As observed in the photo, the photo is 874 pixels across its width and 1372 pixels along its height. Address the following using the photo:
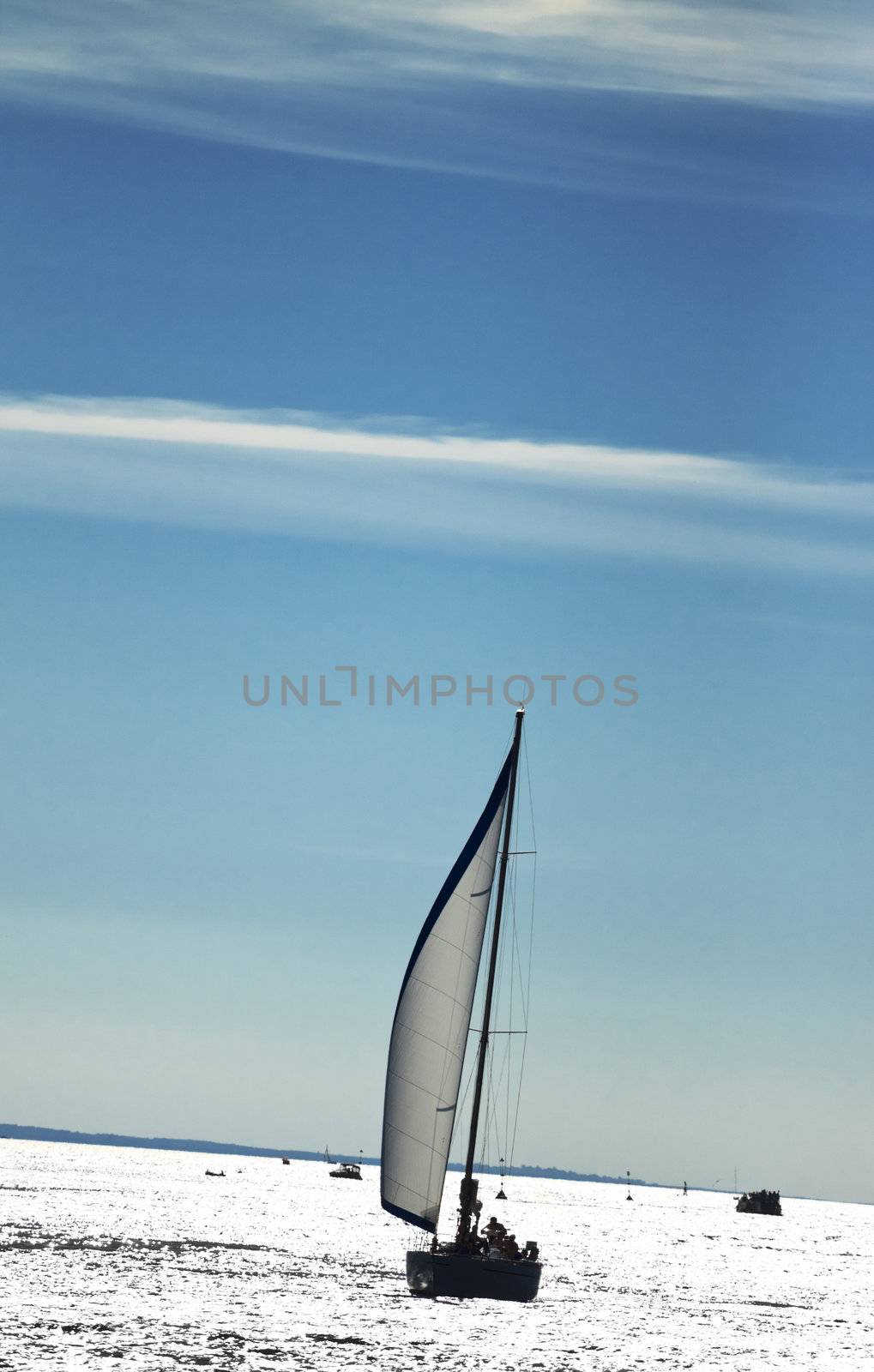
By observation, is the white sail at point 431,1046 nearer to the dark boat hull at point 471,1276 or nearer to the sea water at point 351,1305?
the dark boat hull at point 471,1276

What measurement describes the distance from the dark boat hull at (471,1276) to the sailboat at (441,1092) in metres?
0.03

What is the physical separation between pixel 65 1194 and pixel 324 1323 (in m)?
90.0

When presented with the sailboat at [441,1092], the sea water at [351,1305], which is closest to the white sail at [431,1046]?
the sailboat at [441,1092]

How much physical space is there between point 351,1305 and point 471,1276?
725 centimetres

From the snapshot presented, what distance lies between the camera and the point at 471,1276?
5562 centimetres

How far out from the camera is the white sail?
5603 centimetres

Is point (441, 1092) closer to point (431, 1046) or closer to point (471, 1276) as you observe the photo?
point (431, 1046)

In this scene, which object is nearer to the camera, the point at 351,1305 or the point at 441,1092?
the point at 441,1092

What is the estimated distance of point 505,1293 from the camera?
185 ft

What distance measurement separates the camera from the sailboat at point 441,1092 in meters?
55.9

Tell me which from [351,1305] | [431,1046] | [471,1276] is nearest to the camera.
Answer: [471,1276]

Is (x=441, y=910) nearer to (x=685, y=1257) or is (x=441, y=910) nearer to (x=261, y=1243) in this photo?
(x=261, y=1243)

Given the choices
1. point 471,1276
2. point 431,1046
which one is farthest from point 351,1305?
point 431,1046

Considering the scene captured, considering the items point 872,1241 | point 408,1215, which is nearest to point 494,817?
point 408,1215
